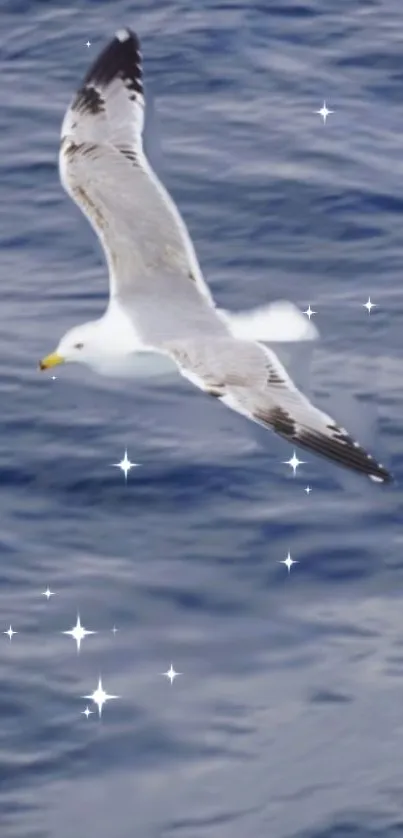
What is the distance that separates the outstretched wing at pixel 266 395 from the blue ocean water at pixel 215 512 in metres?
1.12

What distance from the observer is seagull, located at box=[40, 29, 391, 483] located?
419 inches

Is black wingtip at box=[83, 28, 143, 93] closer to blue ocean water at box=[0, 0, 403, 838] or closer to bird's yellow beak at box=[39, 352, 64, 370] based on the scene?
blue ocean water at box=[0, 0, 403, 838]

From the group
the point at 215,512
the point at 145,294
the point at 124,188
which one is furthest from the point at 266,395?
the point at 124,188

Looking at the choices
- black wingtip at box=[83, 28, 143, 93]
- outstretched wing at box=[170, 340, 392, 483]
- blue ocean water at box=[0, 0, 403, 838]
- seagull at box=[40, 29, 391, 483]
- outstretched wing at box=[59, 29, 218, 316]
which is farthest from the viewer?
black wingtip at box=[83, 28, 143, 93]

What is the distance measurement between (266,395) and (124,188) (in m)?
2.59

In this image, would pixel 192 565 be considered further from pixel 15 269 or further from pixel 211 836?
pixel 15 269

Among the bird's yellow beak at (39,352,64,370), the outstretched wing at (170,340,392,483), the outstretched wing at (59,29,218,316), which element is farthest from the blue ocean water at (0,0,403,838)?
the outstretched wing at (170,340,392,483)

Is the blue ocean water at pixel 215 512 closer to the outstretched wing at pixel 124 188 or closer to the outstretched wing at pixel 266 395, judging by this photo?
the outstretched wing at pixel 124 188

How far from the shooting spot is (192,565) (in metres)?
11.7

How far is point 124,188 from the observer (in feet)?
42.3

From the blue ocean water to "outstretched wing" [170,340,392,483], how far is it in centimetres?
112

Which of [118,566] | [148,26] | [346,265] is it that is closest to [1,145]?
[148,26]

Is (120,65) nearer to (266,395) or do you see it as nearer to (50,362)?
(50,362)

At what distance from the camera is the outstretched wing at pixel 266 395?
10359 millimetres
